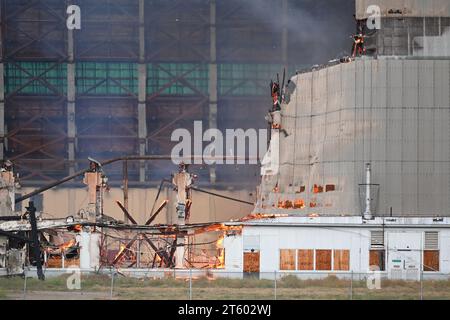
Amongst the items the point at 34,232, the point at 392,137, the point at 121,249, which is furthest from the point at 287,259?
the point at 121,249

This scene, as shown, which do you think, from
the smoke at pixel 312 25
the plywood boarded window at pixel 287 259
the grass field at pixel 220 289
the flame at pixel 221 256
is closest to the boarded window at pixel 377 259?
the grass field at pixel 220 289

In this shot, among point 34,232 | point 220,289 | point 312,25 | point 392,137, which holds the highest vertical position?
point 312,25

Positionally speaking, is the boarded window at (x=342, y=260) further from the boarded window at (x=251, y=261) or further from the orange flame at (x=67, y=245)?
the orange flame at (x=67, y=245)

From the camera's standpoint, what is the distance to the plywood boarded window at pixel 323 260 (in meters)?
73.6

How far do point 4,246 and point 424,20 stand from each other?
23163 mm

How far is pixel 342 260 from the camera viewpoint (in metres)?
73.7

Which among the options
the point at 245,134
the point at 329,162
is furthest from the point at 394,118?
the point at 245,134

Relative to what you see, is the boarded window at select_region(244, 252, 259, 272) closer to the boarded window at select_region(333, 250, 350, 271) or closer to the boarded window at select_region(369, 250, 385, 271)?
the boarded window at select_region(333, 250, 350, 271)

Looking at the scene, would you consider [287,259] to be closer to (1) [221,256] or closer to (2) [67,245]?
(1) [221,256]

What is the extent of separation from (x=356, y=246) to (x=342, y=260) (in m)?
0.92

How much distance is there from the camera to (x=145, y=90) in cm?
10606

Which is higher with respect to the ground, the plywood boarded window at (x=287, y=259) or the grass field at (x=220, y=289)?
the plywood boarded window at (x=287, y=259)

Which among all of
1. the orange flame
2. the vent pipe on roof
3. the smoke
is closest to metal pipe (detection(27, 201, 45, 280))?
the orange flame
